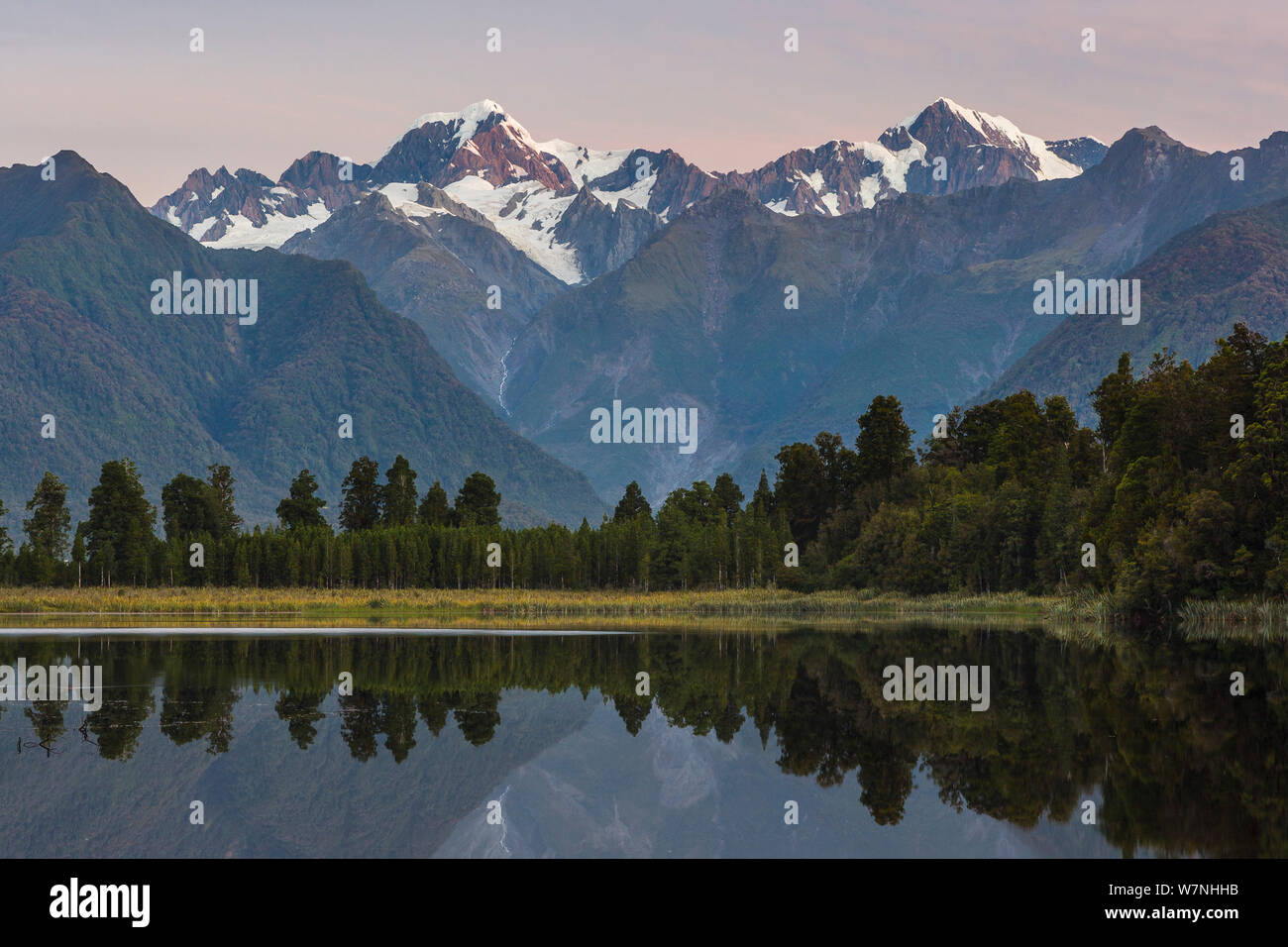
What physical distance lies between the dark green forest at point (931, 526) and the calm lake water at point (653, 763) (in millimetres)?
28589

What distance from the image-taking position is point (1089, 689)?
154 ft

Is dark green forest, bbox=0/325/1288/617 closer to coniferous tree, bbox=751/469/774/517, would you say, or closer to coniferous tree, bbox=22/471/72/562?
coniferous tree, bbox=22/471/72/562

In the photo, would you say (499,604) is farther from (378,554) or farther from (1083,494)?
(1083,494)

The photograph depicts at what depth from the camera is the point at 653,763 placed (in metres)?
34.6

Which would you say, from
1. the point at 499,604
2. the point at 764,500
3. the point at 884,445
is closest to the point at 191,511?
the point at 499,604

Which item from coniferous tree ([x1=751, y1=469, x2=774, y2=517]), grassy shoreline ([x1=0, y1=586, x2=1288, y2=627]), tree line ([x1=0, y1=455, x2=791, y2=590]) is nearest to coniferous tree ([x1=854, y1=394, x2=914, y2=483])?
tree line ([x1=0, y1=455, x2=791, y2=590])

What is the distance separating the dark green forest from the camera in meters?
85.8

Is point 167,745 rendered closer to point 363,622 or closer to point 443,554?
point 363,622

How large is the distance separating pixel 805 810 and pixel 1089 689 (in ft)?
73.5

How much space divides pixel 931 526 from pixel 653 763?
104 m

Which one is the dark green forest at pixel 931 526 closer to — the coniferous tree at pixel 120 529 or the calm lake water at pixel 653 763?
the coniferous tree at pixel 120 529

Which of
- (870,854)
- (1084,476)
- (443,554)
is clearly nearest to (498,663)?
(870,854)

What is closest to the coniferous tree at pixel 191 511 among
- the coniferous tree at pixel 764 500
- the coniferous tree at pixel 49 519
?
the coniferous tree at pixel 49 519
